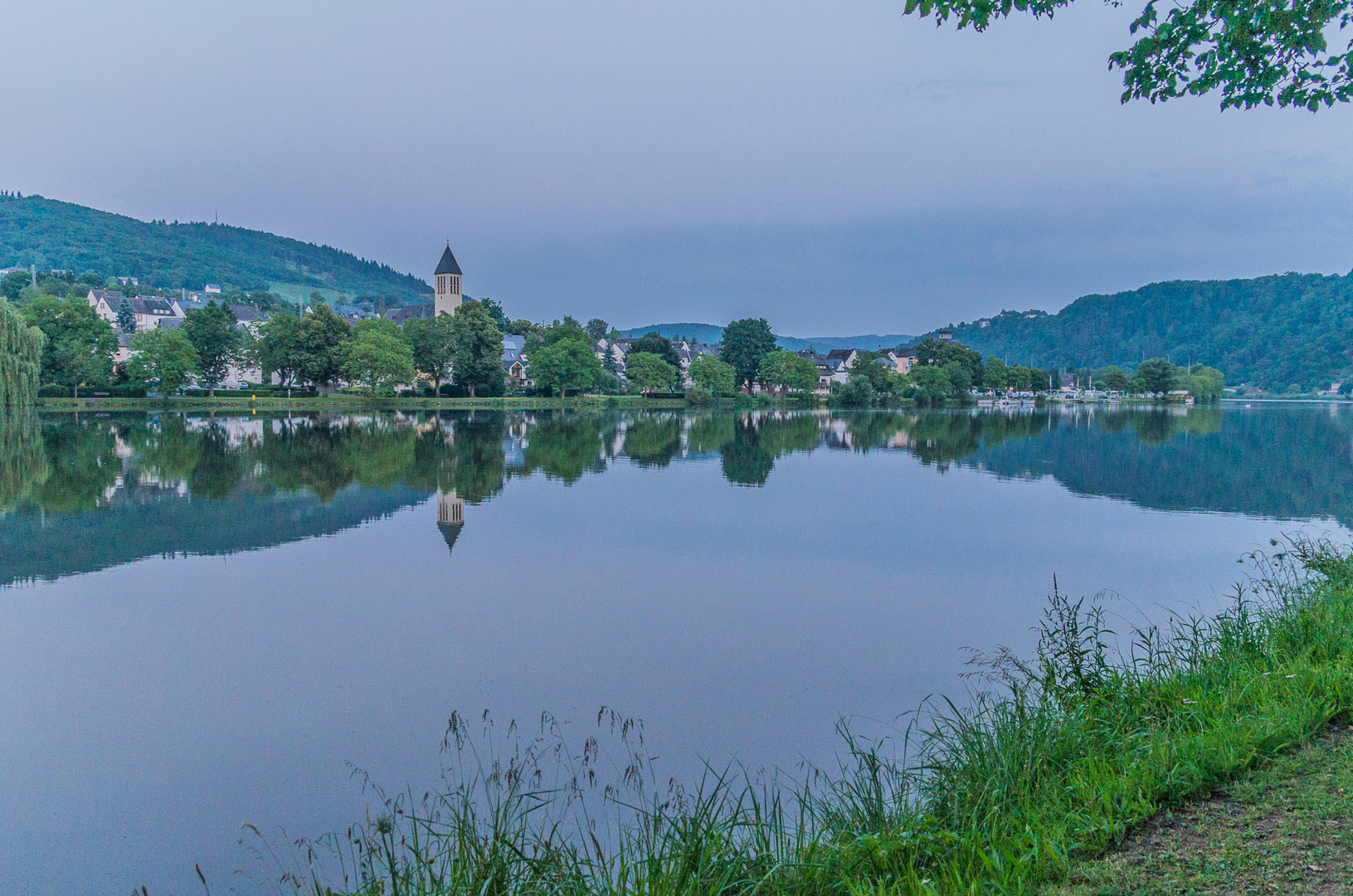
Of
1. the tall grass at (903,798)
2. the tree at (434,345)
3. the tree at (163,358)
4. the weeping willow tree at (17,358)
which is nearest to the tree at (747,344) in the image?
the tree at (434,345)

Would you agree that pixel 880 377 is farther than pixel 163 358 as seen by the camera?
Yes

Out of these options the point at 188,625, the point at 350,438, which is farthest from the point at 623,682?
the point at 350,438

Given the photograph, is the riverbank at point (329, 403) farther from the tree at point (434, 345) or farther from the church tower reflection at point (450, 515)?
the church tower reflection at point (450, 515)

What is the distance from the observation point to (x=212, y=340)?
63781 mm

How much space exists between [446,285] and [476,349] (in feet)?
112

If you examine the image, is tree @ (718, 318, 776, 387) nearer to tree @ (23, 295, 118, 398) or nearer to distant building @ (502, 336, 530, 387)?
distant building @ (502, 336, 530, 387)

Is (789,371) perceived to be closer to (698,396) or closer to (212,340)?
(698,396)

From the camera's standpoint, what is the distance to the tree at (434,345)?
229ft

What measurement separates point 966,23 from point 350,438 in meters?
32.8

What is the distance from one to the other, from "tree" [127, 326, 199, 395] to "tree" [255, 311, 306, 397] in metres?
5.61

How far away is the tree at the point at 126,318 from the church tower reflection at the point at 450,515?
4033 inches

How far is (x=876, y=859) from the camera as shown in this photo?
3.68 meters

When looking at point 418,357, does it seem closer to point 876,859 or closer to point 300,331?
point 300,331

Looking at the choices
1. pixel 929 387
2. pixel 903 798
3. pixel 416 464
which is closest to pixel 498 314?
pixel 929 387
